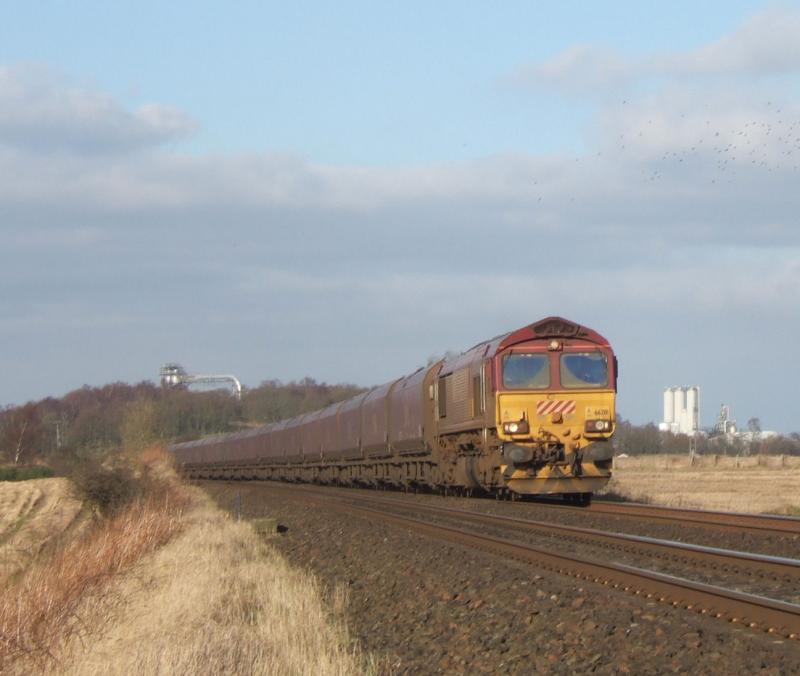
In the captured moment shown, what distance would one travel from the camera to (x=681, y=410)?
541ft

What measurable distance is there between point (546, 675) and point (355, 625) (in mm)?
3467

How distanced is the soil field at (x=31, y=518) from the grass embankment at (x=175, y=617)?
7.68m

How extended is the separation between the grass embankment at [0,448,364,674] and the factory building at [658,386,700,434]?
14714 centimetres

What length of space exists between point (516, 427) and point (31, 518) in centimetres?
3848

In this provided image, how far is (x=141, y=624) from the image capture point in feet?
38.3

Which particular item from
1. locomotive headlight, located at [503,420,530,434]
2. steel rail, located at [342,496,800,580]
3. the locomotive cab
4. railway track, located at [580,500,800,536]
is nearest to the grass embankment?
steel rail, located at [342,496,800,580]

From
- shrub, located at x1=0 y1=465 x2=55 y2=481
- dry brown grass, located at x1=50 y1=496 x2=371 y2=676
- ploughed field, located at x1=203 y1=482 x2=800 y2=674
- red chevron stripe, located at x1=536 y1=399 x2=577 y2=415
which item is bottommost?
shrub, located at x1=0 y1=465 x2=55 y2=481

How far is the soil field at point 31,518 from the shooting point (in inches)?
1396

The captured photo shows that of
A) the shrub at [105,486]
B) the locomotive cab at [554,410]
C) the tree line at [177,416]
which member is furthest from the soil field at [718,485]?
the tree line at [177,416]

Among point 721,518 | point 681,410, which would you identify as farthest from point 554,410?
point 681,410

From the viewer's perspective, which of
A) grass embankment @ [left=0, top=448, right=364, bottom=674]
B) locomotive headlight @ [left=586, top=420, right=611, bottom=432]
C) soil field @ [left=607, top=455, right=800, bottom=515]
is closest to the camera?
grass embankment @ [left=0, top=448, right=364, bottom=674]

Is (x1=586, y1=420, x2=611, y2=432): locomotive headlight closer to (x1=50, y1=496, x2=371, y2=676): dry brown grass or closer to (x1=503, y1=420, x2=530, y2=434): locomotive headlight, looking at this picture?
(x1=503, y1=420, x2=530, y2=434): locomotive headlight

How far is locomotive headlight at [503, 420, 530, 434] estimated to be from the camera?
23.2m

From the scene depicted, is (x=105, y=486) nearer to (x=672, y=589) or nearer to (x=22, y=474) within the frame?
(x=672, y=589)
